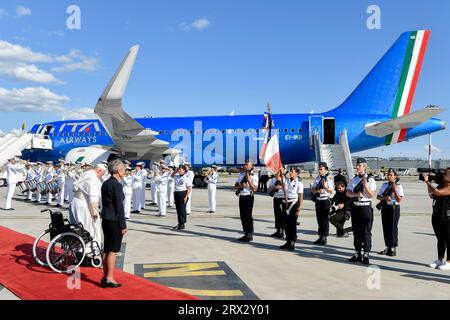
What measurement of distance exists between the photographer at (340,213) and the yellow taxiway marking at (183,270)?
4240mm

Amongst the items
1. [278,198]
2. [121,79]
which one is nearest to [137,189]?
[121,79]

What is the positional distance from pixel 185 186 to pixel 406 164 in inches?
3144

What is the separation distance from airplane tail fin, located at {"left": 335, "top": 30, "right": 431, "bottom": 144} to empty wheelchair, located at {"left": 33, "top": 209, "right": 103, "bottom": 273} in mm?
18362

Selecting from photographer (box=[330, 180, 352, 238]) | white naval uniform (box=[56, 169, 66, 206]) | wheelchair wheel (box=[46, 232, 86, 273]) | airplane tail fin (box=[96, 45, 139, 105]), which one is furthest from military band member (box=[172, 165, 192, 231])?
white naval uniform (box=[56, 169, 66, 206])

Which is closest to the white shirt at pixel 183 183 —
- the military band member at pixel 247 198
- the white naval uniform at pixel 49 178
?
the military band member at pixel 247 198

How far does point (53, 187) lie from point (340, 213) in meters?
12.1

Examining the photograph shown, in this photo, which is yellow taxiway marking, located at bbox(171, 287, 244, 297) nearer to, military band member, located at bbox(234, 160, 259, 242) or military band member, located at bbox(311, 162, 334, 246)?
military band member, located at bbox(234, 160, 259, 242)

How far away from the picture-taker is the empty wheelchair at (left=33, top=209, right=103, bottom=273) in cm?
621

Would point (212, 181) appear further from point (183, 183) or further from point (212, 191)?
point (183, 183)

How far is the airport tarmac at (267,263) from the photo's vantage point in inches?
213

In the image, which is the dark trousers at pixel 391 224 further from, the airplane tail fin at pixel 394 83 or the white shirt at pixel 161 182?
the airplane tail fin at pixel 394 83
